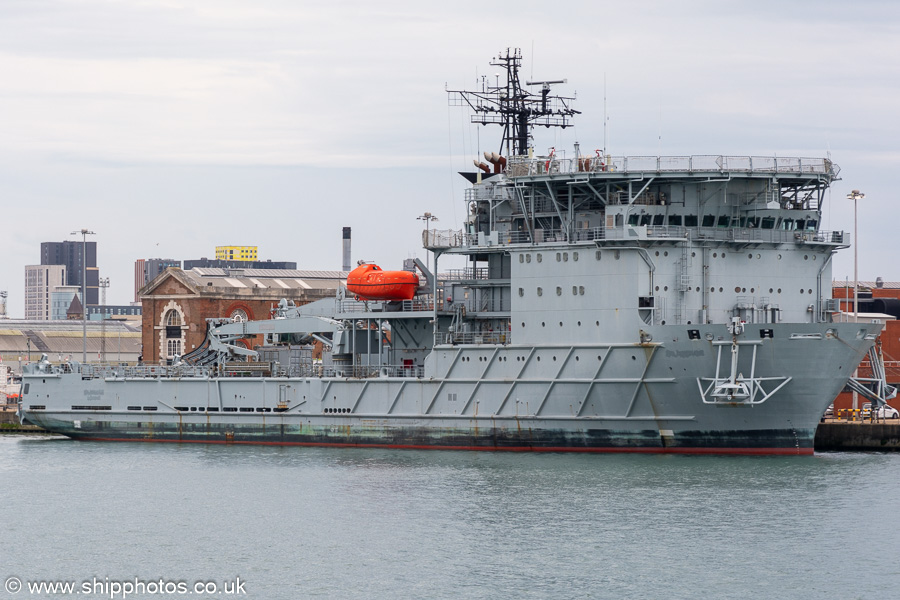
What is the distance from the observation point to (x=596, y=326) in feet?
141

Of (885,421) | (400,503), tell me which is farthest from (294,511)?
(885,421)

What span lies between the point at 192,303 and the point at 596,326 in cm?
4607

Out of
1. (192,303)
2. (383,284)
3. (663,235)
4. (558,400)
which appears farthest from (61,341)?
(663,235)

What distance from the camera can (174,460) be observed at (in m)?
45.7

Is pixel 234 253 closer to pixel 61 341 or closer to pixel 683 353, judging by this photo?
pixel 61 341

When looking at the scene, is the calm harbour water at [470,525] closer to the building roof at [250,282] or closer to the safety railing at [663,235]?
the safety railing at [663,235]

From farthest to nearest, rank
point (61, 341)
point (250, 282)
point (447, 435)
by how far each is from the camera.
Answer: point (61, 341), point (250, 282), point (447, 435)

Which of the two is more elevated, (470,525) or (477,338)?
(477,338)

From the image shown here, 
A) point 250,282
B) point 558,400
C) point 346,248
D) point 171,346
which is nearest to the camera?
point 558,400

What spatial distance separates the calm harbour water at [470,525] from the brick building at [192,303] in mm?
39504

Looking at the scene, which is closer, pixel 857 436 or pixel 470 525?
pixel 470 525

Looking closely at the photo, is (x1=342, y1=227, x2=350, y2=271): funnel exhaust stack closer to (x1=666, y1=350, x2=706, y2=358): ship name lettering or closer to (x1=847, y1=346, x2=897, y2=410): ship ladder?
(x1=847, y1=346, x2=897, y2=410): ship ladder

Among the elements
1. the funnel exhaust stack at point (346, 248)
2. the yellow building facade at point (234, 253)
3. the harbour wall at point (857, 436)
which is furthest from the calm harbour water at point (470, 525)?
the yellow building facade at point (234, 253)

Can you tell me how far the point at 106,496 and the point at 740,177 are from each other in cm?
2133
